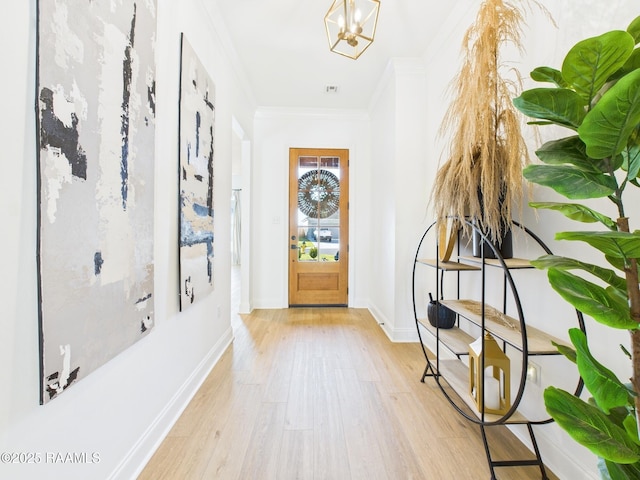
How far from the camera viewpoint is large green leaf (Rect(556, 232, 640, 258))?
61cm

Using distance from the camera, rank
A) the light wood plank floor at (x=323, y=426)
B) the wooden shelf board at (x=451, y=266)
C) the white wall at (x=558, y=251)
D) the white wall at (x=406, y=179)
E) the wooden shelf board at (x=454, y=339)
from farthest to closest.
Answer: the white wall at (x=406, y=179) < the wooden shelf board at (x=451, y=266) < the wooden shelf board at (x=454, y=339) < the light wood plank floor at (x=323, y=426) < the white wall at (x=558, y=251)

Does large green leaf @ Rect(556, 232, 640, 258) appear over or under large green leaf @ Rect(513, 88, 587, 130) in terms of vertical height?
under

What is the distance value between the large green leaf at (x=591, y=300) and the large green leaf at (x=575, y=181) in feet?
0.66

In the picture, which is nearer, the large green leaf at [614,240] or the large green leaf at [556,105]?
the large green leaf at [614,240]

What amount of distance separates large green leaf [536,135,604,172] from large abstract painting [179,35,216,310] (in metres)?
1.75

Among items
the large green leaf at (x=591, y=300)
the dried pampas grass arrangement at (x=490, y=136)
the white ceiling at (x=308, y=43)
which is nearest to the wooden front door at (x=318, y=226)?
the white ceiling at (x=308, y=43)

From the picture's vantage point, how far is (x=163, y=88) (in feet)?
5.14

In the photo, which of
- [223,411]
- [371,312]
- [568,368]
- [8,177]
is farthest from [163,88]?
[371,312]

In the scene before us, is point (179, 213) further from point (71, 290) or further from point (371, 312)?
point (371, 312)

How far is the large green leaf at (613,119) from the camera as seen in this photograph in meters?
0.60

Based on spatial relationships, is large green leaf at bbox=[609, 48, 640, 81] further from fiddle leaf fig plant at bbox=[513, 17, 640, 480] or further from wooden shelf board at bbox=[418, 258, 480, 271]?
wooden shelf board at bbox=[418, 258, 480, 271]

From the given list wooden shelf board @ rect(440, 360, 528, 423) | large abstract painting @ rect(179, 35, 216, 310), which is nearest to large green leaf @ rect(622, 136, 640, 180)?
wooden shelf board @ rect(440, 360, 528, 423)

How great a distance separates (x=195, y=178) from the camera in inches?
77.9

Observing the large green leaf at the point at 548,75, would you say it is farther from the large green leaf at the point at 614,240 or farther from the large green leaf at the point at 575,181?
the large green leaf at the point at 614,240
